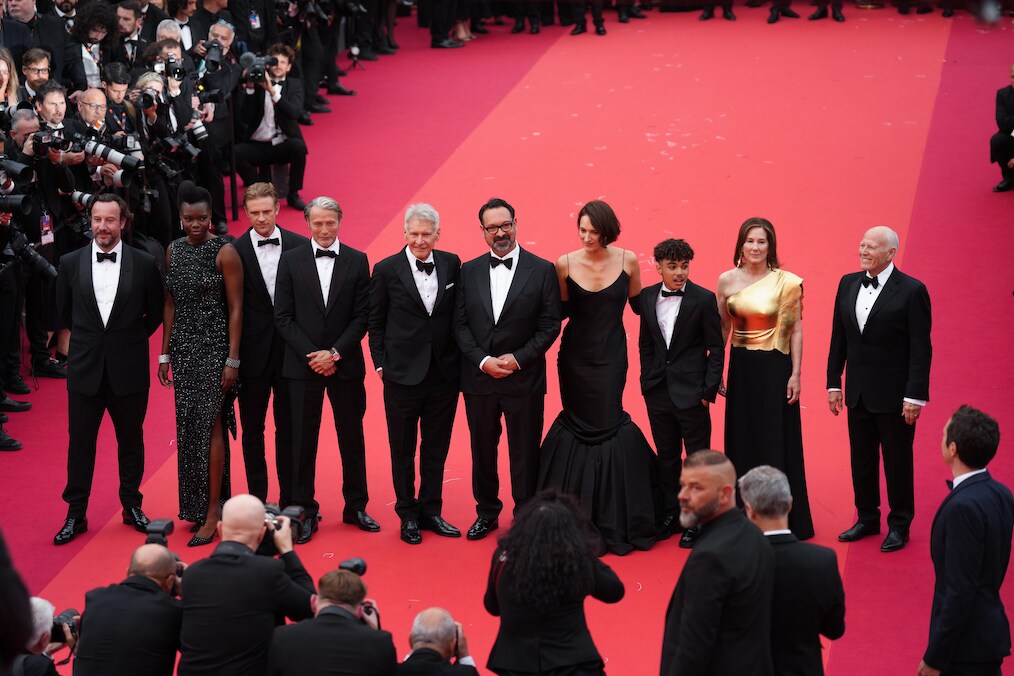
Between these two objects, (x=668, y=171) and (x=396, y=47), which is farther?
(x=396, y=47)

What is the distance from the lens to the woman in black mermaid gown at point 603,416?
19.4 feet

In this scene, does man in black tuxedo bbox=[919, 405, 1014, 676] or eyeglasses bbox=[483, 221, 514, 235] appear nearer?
man in black tuxedo bbox=[919, 405, 1014, 676]

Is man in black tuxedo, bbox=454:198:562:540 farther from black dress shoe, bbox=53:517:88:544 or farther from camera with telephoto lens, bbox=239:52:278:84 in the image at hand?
camera with telephoto lens, bbox=239:52:278:84

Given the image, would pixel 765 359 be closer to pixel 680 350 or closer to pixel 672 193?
pixel 680 350

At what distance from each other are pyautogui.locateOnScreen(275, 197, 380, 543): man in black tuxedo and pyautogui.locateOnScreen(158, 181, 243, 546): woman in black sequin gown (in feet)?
0.80

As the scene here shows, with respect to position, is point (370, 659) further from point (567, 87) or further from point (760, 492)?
point (567, 87)

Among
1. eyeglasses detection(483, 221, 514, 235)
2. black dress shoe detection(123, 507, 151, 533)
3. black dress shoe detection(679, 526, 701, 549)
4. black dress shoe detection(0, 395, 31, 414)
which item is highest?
eyeglasses detection(483, 221, 514, 235)

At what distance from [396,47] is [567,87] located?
2382mm

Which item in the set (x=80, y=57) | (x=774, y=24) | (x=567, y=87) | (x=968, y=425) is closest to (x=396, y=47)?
(x=567, y=87)

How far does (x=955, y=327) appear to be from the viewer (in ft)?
26.1

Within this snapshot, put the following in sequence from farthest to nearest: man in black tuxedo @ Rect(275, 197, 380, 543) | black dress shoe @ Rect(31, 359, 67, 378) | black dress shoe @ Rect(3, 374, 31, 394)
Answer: black dress shoe @ Rect(31, 359, 67, 378)
black dress shoe @ Rect(3, 374, 31, 394)
man in black tuxedo @ Rect(275, 197, 380, 543)

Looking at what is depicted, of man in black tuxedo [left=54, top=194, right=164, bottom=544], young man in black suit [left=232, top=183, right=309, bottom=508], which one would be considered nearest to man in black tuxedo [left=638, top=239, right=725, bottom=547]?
young man in black suit [left=232, top=183, right=309, bottom=508]

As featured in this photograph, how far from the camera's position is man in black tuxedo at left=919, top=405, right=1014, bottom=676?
13.7 ft

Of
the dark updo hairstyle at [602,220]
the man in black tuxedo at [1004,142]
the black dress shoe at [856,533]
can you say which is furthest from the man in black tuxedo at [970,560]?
the man in black tuxedo at [1004,142]
